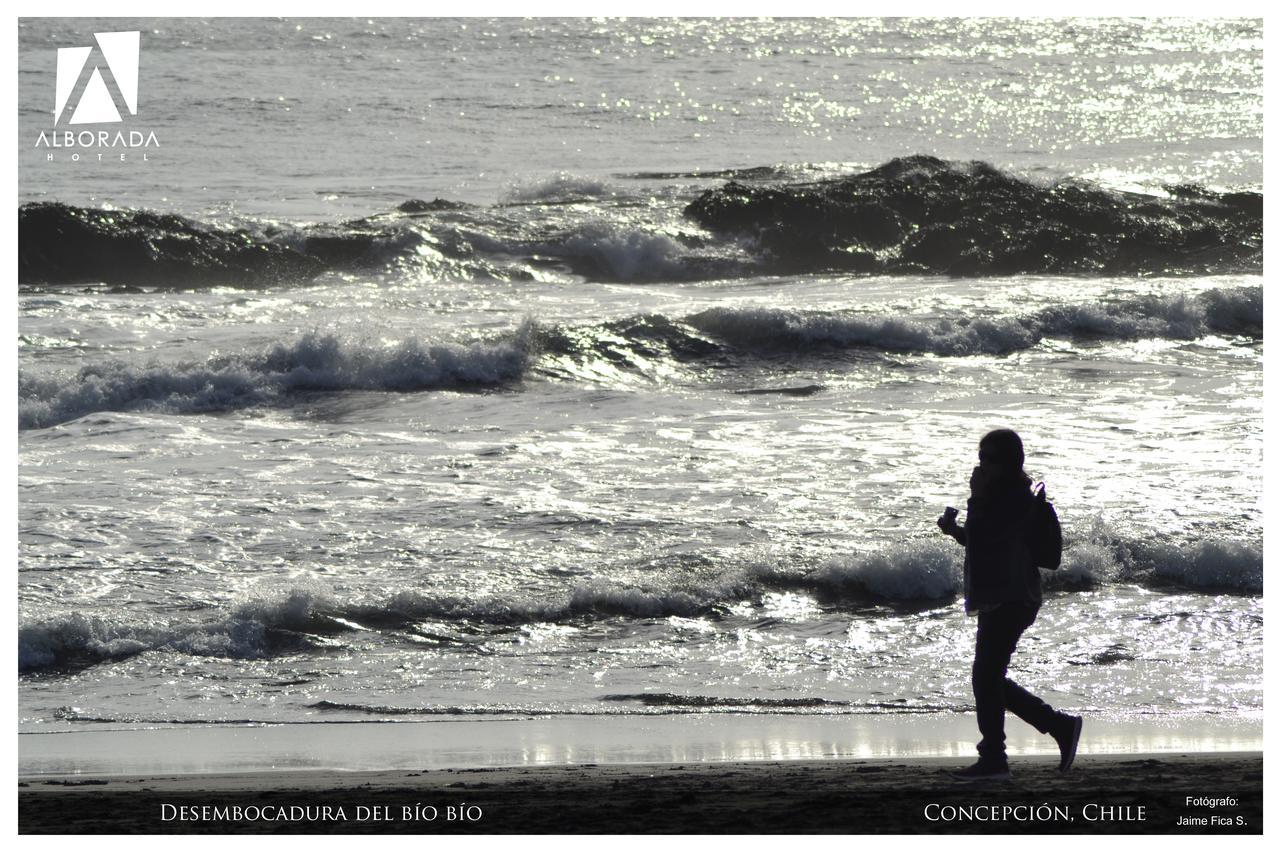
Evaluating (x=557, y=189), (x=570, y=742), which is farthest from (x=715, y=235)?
(x=570, y=742)

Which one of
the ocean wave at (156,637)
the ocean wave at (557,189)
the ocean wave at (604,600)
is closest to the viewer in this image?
the ocean wave at (156,637)

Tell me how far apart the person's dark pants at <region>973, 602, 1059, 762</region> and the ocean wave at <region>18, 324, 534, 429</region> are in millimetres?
8319

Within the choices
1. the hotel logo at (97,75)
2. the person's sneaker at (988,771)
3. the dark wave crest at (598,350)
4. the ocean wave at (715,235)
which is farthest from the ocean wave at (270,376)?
the person's sneaker at (988,771)

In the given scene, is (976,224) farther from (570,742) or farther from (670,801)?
(670,801)

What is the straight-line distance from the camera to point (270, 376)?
506 inches

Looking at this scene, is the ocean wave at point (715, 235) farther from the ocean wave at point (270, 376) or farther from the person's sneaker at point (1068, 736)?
the person's sneaker at point (1068, 736)

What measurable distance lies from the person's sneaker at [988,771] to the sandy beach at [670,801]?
0.16ft

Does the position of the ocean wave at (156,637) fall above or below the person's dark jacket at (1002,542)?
below

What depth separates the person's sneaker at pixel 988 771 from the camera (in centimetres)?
504

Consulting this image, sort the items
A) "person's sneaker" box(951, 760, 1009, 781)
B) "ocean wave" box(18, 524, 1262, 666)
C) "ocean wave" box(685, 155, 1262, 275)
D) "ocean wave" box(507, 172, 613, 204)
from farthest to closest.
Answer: "ocean wave" box(507, 172, 613, 204) → "ocean wave" box(685, 155, 1262, 275) → "ocean wave" box(18, 524, 1262, 666) → "person's sneaker" box(951, 760, 1009, 781)

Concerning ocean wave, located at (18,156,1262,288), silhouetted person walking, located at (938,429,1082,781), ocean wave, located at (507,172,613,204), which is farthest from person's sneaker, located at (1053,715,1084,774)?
ocean wave, located at (507,172,613,204)

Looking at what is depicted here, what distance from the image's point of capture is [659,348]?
14641 millimetres

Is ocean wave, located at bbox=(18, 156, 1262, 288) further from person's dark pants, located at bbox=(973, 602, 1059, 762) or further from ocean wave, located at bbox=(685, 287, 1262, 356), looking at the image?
person's dark pants, located at bbox=(973, 602, 1059, 762)

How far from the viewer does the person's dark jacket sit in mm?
4848
